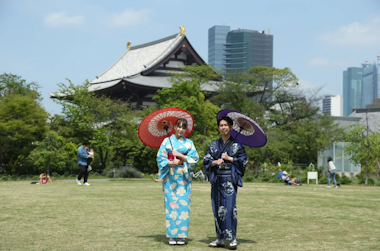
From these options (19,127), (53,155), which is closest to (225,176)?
(53,155)

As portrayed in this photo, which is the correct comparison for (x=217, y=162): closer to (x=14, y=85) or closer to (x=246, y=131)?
(x=246, y=131)

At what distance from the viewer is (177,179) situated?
6684 mm

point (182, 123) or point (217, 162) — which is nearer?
point (217, 162)

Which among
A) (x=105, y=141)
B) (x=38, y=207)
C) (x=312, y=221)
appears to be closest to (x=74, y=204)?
(x=38, y=207)

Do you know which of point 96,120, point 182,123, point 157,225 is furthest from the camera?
point 96,120

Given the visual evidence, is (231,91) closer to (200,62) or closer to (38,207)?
(200,62)

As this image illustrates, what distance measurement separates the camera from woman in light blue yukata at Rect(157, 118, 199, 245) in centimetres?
646

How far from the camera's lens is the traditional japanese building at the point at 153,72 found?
37719 millimetres

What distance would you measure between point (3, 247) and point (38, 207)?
439cm

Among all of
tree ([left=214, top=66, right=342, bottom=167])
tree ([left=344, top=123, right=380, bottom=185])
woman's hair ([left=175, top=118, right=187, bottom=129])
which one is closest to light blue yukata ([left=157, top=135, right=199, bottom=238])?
woman's hair ([left=175, top=118, right=187, bottom=129])

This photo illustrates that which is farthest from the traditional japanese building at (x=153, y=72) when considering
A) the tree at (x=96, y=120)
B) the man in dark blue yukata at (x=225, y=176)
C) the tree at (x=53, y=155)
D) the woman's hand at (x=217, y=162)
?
the woman's hand at (x=217, y=162)

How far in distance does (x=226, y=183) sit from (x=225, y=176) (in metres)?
0.10

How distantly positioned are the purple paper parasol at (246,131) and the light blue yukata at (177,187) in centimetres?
76

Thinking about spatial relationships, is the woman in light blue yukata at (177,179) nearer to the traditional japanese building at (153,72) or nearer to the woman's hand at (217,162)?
the woman's hand at (217,162)
